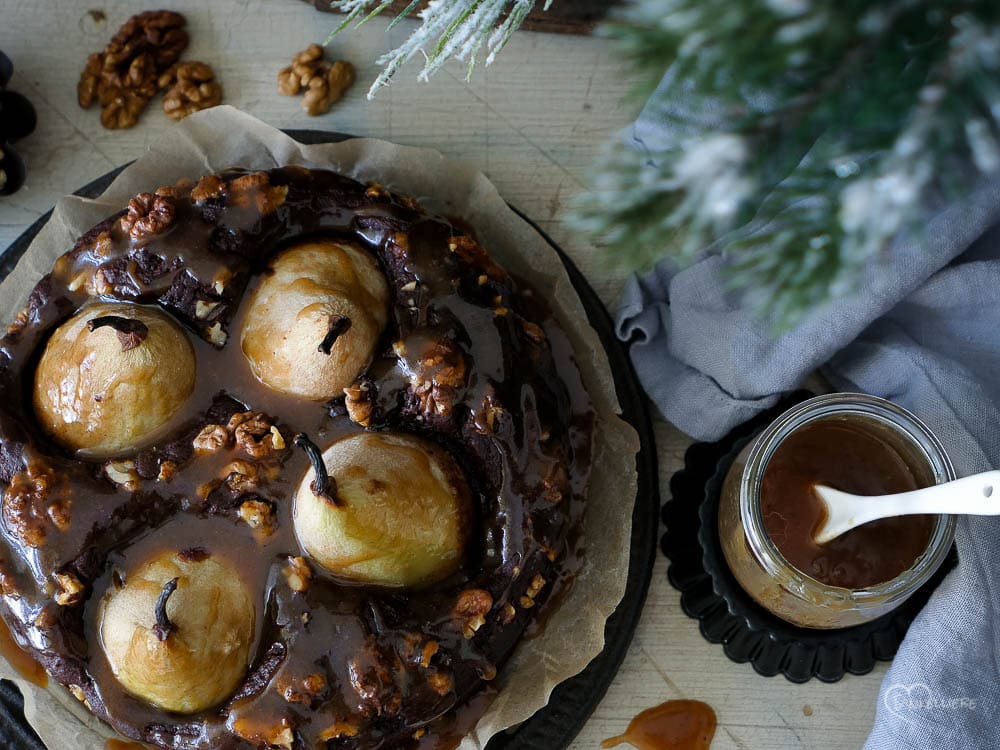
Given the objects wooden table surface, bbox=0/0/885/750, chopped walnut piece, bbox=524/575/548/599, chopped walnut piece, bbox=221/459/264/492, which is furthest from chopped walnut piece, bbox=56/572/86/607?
wooden table surface, bbox=0/0/885/750

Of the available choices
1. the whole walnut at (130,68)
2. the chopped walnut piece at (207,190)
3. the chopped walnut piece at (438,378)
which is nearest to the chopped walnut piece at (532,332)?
the chopped walnut piece at (438,378)

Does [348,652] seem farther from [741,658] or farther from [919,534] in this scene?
[919,534]

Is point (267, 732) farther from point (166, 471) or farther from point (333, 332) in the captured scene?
point (333, 332)

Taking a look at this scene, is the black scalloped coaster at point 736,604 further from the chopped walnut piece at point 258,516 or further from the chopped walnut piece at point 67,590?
the chopped walnut piece at point 67,590

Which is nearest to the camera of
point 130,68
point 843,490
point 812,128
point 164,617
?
point 812,128

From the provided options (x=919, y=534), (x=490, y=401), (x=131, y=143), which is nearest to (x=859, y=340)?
(x=919, y=534)

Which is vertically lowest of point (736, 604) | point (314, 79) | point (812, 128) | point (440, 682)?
point (736, 604)

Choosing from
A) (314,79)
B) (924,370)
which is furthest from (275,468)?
(924,370)
